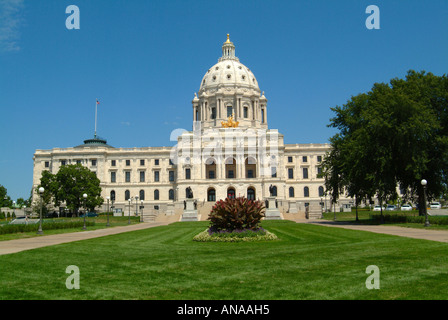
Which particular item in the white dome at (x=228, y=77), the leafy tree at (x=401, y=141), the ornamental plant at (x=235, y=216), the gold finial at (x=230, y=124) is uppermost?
the white dome at (x=228, y=77)

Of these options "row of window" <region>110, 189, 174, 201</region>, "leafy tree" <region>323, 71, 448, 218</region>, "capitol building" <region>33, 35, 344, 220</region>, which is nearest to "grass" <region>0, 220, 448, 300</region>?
"leafy tree" <region>323, 71, 448, 218</region>

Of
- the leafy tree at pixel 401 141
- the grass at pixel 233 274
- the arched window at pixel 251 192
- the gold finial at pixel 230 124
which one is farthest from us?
the gold finial at pixel 230 124

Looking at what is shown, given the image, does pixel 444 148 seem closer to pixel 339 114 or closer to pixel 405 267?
pixel 339 114

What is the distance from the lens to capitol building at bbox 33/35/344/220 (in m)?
93.9

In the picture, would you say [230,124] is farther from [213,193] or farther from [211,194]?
[211,194]

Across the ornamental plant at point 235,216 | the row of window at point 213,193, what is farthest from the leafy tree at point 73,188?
the ornamental plant at point 235,216

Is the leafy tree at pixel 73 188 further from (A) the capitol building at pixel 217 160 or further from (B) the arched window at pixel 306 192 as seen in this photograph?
(B) the arched window at pixel 306 192

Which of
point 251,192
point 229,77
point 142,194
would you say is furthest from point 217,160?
point 229,77

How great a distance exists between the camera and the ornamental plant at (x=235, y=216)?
2441 centimetres

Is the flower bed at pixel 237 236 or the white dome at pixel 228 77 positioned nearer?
the flower bed at pixel 237 236

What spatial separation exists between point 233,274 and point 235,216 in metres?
12.5

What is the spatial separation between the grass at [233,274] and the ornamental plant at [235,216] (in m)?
6.52

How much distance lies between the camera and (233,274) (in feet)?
38.8

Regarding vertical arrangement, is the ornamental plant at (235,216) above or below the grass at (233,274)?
above
